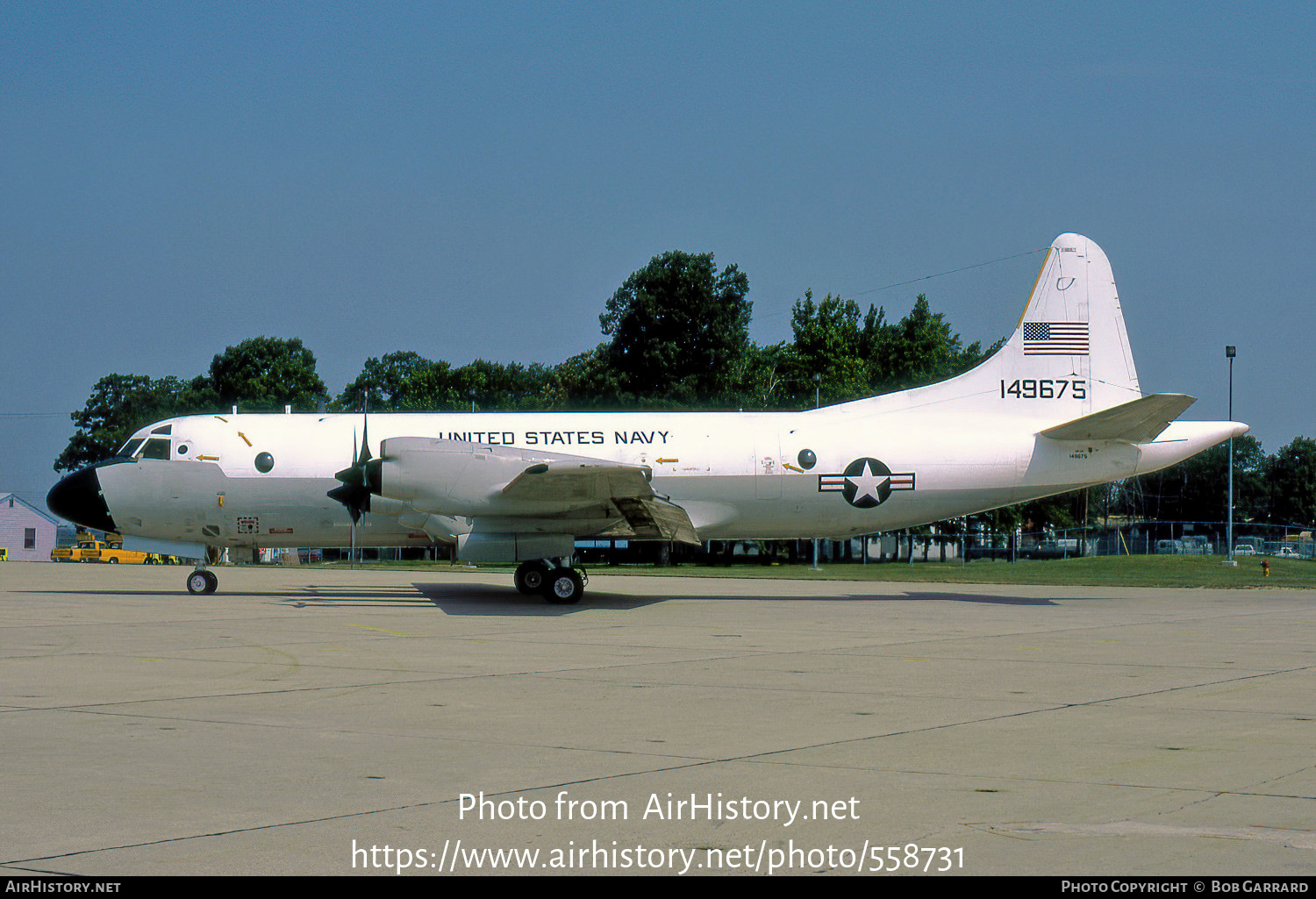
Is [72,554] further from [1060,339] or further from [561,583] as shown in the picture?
[1060,339]

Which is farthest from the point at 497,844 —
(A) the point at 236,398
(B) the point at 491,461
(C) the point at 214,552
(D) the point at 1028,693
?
(A) the point at 236,398

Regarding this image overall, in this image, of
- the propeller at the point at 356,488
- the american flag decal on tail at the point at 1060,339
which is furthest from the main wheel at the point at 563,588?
the american flag decal on tail at the point at 1060,339

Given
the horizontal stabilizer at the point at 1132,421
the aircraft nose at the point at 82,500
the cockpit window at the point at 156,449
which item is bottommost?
the aircraft nose at the point at 82,500

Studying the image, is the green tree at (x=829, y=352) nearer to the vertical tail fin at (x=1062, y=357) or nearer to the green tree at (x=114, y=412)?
the vertical tail fin at (x=1062, y=357)

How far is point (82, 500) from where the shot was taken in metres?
24.7

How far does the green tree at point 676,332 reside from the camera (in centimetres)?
7394

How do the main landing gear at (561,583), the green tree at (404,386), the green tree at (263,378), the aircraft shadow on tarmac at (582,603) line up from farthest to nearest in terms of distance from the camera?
→ 1. the green tree at (404,386)
2. the green tree at (263,378)
3. the main landing gear at (561,583)
4. the aircraft shadow on tarmac at (582,603)

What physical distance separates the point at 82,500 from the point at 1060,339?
22.0 meters

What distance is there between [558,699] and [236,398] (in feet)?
248

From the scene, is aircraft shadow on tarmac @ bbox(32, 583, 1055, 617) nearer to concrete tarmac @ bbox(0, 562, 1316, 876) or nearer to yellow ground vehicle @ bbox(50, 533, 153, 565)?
concrete tarmac @ bbox(0, 562, 1316, 876)

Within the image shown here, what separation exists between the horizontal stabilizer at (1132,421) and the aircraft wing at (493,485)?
8.87 meters

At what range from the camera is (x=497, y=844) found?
5.64 meters

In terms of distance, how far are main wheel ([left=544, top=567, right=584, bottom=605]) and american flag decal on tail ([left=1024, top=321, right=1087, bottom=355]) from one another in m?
11.4

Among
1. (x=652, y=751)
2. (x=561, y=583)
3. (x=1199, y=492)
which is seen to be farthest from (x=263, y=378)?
(x=1199, y=492)
